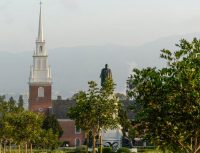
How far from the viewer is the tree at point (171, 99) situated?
2047cm

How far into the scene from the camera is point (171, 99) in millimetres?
20812

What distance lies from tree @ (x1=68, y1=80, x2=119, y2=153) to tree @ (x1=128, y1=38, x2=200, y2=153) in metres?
21.3

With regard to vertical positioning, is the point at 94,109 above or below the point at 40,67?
below

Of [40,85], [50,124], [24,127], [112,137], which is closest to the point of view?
[24,127]

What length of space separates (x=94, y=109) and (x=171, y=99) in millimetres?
22438

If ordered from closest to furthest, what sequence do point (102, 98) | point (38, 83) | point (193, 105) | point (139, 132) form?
point (193, 105)
point (139, 132)
point (102, 98)
point (38, 83)

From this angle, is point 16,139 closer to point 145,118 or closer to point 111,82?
point 111,82

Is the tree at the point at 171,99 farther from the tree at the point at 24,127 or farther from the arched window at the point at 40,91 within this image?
the arched window at the point at 40,91

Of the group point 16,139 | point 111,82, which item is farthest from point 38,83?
point 111,82

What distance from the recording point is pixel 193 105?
67.3 feet

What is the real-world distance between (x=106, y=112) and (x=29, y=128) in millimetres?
13796

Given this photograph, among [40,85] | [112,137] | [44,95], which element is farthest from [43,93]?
[112,137]

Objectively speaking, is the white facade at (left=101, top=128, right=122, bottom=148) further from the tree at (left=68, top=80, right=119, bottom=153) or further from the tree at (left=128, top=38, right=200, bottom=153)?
the tree at (left=128, top=38, right=200, bottom=153)

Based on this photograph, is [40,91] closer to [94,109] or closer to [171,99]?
[94,109]
